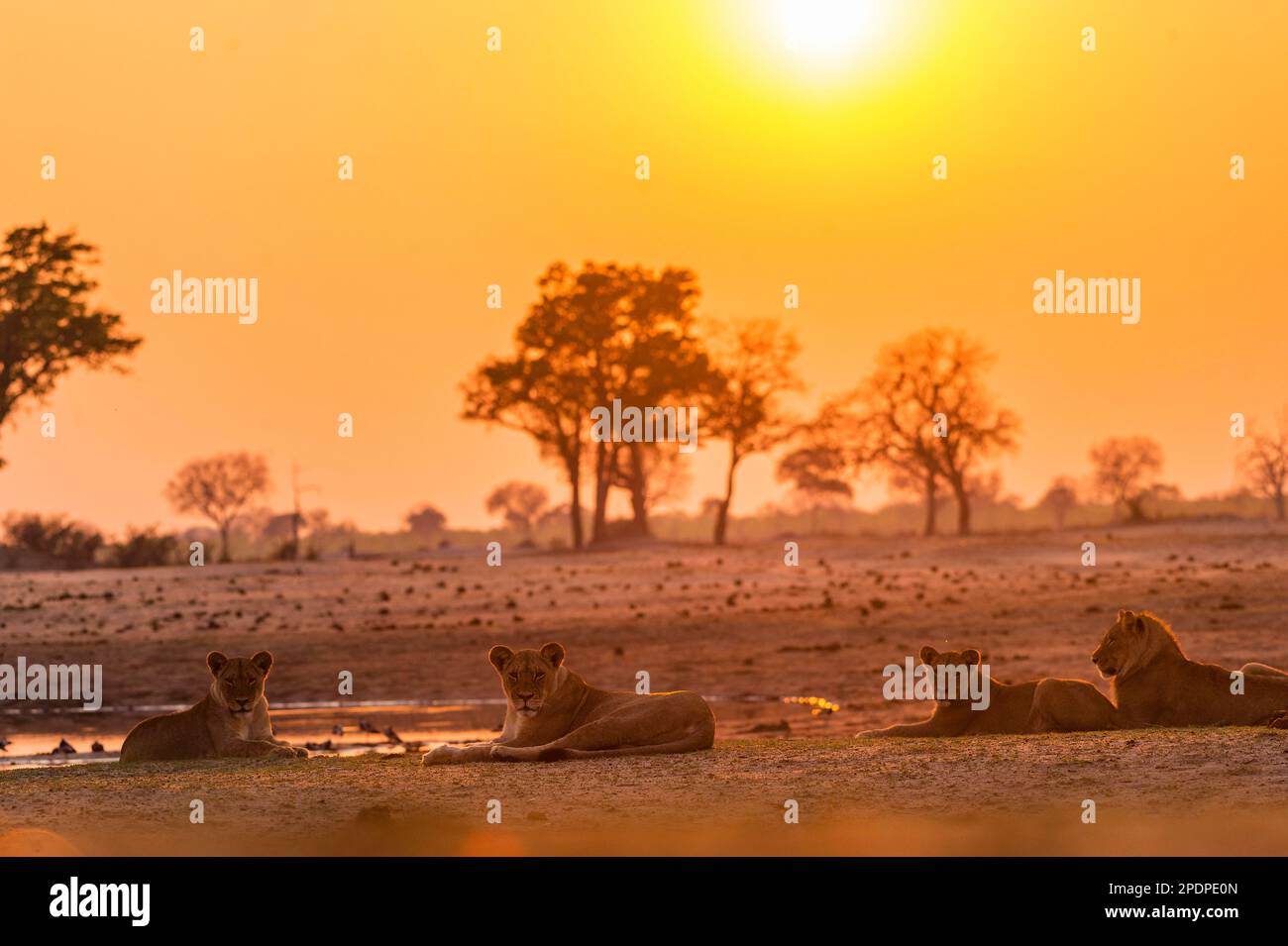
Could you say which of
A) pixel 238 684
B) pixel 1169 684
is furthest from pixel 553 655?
pixel 1169 684

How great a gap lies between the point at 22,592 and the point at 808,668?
63.2 ft

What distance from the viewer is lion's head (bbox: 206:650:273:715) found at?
1742cm

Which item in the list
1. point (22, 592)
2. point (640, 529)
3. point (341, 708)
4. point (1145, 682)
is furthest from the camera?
point (640, 529)

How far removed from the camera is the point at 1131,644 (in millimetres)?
17469

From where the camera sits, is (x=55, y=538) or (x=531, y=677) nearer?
(x=531, y=677)

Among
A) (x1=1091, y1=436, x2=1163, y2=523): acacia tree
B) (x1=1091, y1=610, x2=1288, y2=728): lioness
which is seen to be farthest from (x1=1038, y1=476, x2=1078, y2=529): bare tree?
(x1=1091, y1=610, x2=1288, y2=728): lioness

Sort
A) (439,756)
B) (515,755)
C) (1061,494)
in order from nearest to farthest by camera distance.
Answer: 1. (515,755)
2. (439,756)
3. (1061,494)

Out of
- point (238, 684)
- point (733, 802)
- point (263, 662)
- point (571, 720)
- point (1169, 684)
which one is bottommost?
point (733, 802)

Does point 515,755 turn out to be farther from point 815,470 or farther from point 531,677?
point 815,470

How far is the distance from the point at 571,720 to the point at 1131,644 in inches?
191
